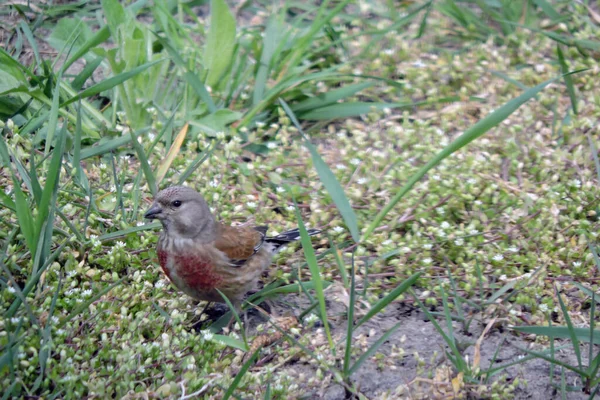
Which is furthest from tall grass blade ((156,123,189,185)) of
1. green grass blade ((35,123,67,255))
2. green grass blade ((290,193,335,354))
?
green grass blade ((290,193,335,354))

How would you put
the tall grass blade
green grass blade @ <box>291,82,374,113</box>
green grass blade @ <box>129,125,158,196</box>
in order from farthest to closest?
1. green grass blade @ <box>291,82,374,113</box>
2. the tall grass blade
3. green grass blade @ <box>129,125,158,196</box>

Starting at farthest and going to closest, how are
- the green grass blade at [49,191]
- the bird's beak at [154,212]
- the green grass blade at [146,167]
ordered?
the green grass blade at [146,167], the bird's beak at [154,212], the green grass blade at [49,191]

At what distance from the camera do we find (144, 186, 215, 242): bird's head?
12.1 feet

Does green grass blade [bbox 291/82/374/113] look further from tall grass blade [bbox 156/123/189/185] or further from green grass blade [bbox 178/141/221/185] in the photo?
green grass blade [bbox 178/141/221/185]

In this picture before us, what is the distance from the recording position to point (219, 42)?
521cm

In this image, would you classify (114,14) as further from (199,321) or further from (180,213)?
(199,321)

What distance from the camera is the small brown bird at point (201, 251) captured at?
3590mm

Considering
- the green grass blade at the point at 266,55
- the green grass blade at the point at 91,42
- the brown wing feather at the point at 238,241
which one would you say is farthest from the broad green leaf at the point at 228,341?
the green grass blade at the point at 266,55

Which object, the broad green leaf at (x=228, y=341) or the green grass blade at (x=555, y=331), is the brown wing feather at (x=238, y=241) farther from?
the green grass blade at (x=555, y=331)

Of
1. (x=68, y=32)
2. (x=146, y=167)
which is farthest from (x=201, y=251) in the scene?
(x=68, y=32)

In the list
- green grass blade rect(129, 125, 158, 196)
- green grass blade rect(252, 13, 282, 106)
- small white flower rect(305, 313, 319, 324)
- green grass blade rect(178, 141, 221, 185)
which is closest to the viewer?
small white flower rect(305, 313, 319, 324)

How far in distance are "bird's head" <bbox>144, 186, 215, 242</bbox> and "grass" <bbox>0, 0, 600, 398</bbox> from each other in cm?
27

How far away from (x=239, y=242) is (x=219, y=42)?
6.47 ft

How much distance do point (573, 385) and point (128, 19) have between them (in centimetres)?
362
